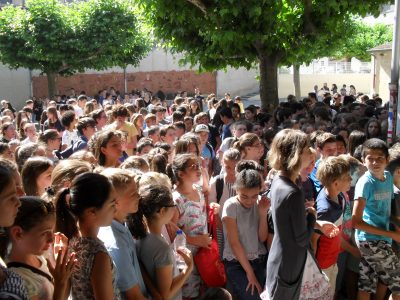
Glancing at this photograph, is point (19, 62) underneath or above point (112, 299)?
above

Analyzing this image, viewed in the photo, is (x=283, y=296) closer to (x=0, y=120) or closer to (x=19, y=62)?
(x=0, y=120)

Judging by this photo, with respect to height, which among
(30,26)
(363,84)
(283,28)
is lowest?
(363,84)

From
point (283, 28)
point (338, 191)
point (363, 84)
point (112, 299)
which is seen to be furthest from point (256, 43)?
point (363, 84)

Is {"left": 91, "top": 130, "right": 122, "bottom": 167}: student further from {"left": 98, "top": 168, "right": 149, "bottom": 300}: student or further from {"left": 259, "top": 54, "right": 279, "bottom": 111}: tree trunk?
{"left": 259, "top": 54, "right": 279, "bottom": 111}: tree trunk

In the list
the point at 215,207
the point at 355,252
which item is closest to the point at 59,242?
the point at 215,207

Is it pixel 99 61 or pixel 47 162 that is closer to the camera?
pixel 47 162

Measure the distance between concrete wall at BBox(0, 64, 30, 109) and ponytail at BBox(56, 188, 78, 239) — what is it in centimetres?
2824

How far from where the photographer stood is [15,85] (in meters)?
29.9

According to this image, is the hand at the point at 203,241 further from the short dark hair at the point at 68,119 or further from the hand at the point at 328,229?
the short dark hair at the point at 68,119

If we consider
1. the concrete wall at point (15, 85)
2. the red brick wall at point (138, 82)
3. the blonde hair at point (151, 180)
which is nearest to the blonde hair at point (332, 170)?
the blonde hair at point (151, 180)

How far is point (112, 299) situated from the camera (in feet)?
8.45

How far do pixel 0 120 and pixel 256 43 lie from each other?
556 cm

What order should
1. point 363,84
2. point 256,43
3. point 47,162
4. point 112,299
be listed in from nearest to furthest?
point 112,299, point 47,162, point 256,43, point 363,84

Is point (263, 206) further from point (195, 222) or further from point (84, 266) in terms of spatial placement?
point (84, 266)
